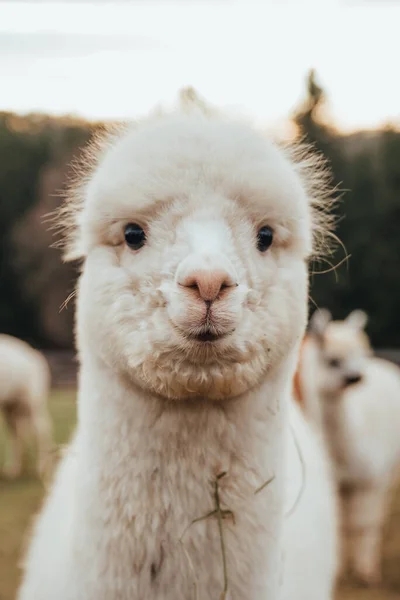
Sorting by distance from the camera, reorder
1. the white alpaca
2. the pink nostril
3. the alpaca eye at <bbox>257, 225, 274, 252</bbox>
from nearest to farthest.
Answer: the pink nostril → the white alpaca → the alpaca eye at <bbox>257, 225, 274, 252</bbox>

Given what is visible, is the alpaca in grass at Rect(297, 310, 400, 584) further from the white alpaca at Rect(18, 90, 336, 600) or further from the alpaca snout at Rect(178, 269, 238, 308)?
the alpaca snout at Rect(178, 269, 238, 308)

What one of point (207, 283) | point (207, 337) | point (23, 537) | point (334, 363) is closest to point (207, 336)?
point (207, 337)

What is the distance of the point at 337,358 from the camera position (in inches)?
169

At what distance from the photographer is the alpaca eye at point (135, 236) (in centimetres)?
143

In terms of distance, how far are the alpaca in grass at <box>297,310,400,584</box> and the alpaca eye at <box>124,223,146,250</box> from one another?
9.78 ft

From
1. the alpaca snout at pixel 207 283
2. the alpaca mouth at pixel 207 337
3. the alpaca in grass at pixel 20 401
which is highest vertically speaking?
the alpaca snout at pixel 207 283

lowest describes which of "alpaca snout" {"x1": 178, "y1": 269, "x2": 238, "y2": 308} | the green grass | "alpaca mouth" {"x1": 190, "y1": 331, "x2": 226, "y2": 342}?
the green grass

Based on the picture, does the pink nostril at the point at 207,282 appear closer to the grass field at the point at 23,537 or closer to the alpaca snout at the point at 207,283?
the alpaca snout at the point at 207,283

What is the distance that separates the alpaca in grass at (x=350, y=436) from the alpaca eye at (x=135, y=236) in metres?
2.98

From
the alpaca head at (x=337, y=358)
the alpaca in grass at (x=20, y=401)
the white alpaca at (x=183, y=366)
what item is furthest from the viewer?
the alpaca in grass at (x=20, y=401)

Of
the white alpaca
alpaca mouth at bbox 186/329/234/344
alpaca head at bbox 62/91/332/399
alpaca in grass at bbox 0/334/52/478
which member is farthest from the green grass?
alpaca mouth at bbox 186/329/234/344

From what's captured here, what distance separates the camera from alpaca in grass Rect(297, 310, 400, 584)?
4215mm

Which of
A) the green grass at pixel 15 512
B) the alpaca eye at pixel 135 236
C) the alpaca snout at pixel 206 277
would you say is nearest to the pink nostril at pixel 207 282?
the alpaca snout at pixel 206 277

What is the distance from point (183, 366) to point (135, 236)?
12.1 inches
